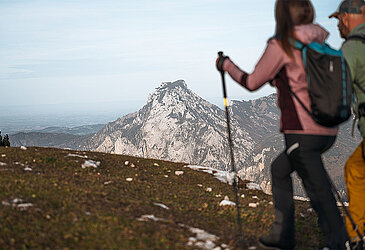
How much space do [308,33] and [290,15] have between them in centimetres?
42

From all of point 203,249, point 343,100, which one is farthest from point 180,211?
point 343,100

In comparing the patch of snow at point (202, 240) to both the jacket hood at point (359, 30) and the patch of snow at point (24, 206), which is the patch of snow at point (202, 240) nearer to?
the patch of snow at point (24, 206)

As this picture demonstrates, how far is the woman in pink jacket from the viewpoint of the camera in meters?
5.19

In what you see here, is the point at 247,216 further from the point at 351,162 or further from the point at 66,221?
the point at 66,221

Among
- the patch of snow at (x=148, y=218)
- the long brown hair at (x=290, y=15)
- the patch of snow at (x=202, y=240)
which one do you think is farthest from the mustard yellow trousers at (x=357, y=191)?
the patch of snow at (x=148, y=218)

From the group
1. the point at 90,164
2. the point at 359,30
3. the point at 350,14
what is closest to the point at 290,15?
the point at 359,30

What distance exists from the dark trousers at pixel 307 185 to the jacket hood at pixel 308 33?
1.55 meters

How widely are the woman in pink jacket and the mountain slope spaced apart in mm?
1860

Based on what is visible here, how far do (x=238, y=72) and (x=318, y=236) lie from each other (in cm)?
500

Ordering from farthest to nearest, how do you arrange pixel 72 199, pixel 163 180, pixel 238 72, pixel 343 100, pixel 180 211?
pixel 163 180, pixel 180 211, pixel 72 199, pixel 238 72, pixel 343 100

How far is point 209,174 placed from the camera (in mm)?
15188

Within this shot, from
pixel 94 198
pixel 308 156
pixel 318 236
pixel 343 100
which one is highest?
pixel 343 100

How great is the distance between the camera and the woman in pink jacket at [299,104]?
519 cm

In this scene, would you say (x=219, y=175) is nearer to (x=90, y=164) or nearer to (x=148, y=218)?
(x=90, y=164)
